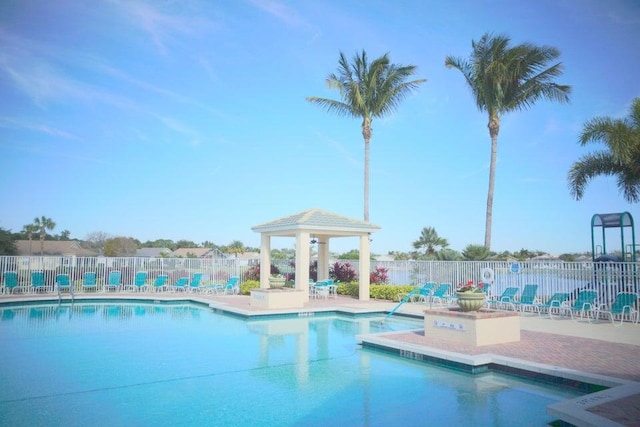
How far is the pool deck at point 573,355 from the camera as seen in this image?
18.3 ft

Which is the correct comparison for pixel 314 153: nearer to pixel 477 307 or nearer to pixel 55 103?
pixel 55 103

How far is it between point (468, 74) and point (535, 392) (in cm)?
1924

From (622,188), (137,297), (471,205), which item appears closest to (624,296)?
(622,188)

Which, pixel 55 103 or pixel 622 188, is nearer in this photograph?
pixel 622 188

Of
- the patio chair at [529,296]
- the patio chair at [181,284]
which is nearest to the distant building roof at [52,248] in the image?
the patio chair at [181,284]

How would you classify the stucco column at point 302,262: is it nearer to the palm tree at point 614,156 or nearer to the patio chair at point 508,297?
the patio chair at point 508,297

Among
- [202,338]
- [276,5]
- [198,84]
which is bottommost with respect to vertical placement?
[202,338]

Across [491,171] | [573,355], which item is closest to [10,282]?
[573,355]

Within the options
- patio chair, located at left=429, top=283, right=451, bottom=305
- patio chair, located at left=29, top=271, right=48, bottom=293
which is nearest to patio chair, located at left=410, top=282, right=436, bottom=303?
patio chair, located at left=429, top=283, right=451, bottom=305

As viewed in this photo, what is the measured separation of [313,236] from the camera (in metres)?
24.1

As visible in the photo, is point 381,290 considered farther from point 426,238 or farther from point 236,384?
point 426,238

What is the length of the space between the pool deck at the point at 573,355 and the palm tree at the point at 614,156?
6919mm

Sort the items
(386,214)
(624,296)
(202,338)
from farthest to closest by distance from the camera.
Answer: (386,214) → (624,296) → (202,338)

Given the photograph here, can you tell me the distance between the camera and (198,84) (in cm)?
2786
